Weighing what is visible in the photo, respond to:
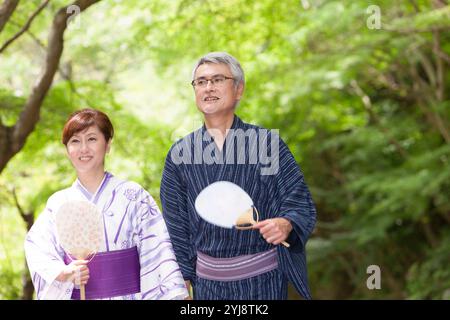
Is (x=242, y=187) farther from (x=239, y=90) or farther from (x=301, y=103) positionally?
(x=301, y=103)

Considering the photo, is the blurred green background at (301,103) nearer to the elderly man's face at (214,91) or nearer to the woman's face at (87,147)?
the elderly man's face at (214,91)

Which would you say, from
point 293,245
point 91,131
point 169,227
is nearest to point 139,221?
point 169,227

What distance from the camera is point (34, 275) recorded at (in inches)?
124

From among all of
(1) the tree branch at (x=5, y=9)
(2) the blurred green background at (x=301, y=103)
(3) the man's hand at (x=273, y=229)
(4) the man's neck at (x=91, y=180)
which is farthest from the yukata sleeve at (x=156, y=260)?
(1) the tree branch at (x=5, y=9)

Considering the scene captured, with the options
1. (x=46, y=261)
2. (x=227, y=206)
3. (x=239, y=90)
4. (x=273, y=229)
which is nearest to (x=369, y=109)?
(x=239, y=90)

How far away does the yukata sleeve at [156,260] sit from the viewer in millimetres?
3207

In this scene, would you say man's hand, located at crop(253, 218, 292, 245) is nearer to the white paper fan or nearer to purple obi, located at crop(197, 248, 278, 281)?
the white paper fan

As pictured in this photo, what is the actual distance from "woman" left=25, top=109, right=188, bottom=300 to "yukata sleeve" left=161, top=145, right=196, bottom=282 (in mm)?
80

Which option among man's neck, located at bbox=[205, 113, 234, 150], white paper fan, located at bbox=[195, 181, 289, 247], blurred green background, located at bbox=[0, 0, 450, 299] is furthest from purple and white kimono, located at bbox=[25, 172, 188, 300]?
blurred green background, located at bbox=[0, 0, 450, 299]

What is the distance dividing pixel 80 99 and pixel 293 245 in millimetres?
5752

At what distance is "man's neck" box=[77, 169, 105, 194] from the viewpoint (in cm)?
328

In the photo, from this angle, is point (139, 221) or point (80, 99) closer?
point (139, 221)
